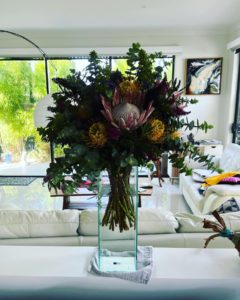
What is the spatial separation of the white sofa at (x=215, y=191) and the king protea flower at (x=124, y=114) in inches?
48.9

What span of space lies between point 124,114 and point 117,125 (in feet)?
0.13

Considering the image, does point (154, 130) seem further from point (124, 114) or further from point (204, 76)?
point (204, 76)

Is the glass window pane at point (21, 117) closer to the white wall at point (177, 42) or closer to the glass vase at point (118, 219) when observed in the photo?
the white wall at point (177, 42)

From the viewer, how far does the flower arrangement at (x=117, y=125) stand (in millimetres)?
828

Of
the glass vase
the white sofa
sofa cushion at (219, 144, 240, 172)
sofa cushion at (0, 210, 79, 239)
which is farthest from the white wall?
the glass vase

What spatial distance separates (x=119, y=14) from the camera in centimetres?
383

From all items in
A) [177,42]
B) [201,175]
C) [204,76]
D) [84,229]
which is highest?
[177,42]

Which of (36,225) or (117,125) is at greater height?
(117,125)

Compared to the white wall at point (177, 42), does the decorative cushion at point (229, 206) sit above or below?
below

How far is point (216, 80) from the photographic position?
16.2ft

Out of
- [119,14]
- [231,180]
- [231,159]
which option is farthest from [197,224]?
[119,14]

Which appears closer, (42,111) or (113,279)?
(113,279)

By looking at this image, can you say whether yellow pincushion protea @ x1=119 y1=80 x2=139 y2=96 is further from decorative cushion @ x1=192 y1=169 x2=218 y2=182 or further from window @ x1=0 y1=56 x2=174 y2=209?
window @ x1=0 y1=56 x2=174 y2=209

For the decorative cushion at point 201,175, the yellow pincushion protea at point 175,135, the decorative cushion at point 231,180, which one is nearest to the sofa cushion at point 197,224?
the yellow pincushion protea at point 175,135
